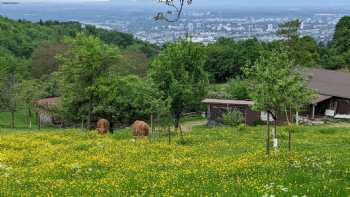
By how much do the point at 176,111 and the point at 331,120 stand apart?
91.3 feet

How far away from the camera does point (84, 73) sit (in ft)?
166

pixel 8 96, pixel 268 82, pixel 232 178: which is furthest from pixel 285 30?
pixel 232 178

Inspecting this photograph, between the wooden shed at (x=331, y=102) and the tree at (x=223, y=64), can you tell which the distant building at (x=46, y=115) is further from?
the tree at (x=223, y=64)

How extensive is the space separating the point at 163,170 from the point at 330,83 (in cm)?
6094

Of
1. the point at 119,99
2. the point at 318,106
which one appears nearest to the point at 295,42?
the point at 318,106

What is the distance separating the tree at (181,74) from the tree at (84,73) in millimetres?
7330

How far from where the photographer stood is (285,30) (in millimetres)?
100875

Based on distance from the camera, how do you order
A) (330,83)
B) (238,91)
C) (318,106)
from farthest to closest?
(238,91)
(330,83)
(318,106)

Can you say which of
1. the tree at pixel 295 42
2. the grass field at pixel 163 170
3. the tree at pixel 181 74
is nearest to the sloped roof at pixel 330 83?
the tree at pixel 295 42

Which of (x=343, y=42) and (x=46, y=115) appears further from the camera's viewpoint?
(x=343, y=42)

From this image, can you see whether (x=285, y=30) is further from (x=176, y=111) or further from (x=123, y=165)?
(x=123, y=165)

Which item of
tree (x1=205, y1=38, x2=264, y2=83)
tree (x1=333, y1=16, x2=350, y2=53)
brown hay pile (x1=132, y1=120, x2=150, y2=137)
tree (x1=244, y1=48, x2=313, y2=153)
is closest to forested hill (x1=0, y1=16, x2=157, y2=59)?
tree (x1=205, y1=38, x2=264, y2=83)

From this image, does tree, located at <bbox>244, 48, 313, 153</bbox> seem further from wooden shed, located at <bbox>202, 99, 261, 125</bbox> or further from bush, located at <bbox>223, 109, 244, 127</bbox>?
wooden shed, located at <bbox>202, 99, 261, 125</bbox>

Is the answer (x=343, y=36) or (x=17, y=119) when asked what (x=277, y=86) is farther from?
(x=343, y=36)
